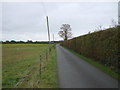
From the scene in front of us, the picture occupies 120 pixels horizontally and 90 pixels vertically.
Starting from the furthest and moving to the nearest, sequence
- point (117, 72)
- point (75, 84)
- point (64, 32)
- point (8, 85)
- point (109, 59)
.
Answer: point (64, 32), point (109, 59), point (117, 72), point (8, 85), point (75, 84)

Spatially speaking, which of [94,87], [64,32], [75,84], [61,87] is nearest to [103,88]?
[94,87]

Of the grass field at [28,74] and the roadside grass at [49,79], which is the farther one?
the grass field at [28,74]

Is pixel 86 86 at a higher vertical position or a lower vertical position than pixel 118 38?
lower

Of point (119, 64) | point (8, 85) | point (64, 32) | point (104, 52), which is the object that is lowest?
point (8, 85)

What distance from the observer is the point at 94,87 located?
16.0ft

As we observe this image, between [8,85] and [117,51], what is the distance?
19.2 feet

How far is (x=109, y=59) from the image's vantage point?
26.2 ft

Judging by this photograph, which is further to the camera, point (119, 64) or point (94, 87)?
point (119, 64)

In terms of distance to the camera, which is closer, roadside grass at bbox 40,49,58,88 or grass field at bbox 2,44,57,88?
roadside grass at bbox 40,49,58,88

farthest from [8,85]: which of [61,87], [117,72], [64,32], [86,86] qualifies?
[64,32]

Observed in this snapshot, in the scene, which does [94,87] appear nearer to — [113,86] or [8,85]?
[113,86]

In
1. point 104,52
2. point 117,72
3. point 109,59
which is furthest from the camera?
point 104,52

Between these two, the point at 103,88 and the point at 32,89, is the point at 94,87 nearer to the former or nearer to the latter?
the point at 103,88

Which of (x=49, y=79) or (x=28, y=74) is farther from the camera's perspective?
(x=28, y=74)
